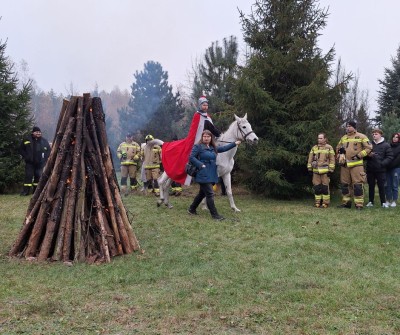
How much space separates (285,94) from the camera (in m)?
13.3

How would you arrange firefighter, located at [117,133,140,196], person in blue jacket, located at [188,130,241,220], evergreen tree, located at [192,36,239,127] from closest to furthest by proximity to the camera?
person in blue jacket, located at [188,130,241,220]
firefighter, located at [117,133,140,196]
evergreen tree, located at [192,36,239,127]

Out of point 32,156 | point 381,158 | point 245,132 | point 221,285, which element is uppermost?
point 245,132

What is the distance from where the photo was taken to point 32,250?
6.37 meters

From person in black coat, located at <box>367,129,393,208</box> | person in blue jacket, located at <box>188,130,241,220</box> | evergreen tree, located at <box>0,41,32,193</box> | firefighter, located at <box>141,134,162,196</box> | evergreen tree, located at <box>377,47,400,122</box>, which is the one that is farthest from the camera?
evergreen tree, located at <box>377,47,400,122</box>

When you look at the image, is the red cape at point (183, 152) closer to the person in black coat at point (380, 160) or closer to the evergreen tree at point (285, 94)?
the evergreen tree at point (285, 94)

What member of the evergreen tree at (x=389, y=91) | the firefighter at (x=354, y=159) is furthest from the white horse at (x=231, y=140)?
the evergreen tree at (x=389, y=91)

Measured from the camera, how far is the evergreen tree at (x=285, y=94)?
41.7ft

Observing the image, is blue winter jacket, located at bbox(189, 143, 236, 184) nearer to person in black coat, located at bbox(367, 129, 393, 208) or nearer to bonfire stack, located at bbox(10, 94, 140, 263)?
bonfire stack, located at bbox(10, 94, 140, 263)

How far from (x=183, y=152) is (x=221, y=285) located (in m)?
5.70

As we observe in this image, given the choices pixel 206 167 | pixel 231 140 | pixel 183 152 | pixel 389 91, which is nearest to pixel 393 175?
pixel 231 140

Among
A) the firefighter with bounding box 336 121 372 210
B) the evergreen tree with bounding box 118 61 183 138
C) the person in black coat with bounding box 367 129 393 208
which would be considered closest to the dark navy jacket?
the person in black coat with bounding box 367 129 393 208

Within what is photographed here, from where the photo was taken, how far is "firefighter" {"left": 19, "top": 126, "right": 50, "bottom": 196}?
14.3 m

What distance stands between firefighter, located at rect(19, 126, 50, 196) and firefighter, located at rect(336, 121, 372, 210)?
9.64 metres

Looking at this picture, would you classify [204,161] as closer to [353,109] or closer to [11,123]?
[11,123]
